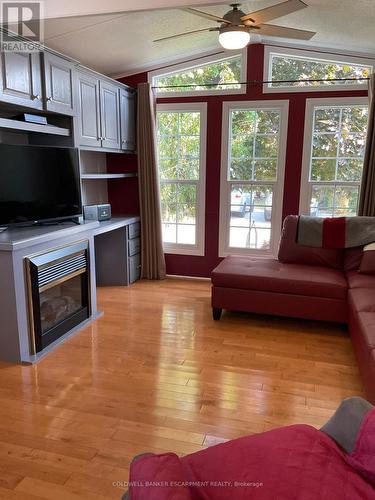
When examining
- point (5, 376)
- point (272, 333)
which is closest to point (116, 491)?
point (5, 376)

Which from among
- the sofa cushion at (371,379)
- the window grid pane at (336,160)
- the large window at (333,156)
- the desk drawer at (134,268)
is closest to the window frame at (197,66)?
the large window at (333,156)

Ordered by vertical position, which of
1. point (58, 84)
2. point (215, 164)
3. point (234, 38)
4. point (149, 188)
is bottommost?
point (149, 188)

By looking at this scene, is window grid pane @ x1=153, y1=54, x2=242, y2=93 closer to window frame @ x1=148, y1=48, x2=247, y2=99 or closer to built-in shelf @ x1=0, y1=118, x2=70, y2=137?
window frame @ x1=148, y1=48, x2=247, y2=99

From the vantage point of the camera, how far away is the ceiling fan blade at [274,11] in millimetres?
2311

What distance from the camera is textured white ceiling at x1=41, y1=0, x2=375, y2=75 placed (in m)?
3.11

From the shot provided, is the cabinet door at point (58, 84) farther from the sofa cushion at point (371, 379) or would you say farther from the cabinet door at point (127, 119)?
the sofa cushion at point (371, 379)

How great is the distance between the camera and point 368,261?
11.3ft

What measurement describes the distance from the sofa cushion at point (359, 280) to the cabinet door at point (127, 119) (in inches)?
112

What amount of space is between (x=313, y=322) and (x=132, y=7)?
9.56ft

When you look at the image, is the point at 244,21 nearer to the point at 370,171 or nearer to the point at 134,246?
the point at 370,171

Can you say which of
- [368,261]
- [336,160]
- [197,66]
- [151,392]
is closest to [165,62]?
[197,66]

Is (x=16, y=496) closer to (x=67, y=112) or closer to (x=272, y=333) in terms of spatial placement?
(x=272, y=333)

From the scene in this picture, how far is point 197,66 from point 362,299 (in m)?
3.25

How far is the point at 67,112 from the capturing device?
3.41 m
